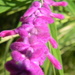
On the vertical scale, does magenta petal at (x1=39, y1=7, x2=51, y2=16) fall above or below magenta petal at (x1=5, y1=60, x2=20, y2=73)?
above

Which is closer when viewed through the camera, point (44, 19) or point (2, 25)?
point (44, 19)

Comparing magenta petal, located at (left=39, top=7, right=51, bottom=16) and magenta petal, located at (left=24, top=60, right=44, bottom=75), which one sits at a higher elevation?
magenta petal, located at (left=39, top=7, right=51, bottom=16)

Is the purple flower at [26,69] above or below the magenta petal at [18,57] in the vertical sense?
below

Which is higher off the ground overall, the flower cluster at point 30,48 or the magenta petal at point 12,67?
the flower cluster at point 30,48

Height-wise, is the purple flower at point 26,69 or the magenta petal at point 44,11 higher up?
the magenta petal at point 44,11

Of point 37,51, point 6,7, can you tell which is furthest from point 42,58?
point 6,7

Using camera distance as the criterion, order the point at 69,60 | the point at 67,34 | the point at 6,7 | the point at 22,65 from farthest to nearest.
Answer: the point at 69,60
the point at 67,34
the point at 6,7
the point at 22,65

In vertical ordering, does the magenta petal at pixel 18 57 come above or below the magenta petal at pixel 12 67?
above

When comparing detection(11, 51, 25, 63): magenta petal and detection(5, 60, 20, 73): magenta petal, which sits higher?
detection(11, 51, 25, 63): magenta petal

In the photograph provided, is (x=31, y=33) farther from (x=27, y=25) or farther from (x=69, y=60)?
(x=69, y=60)

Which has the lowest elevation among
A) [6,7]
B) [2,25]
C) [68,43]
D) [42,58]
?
[68,43]

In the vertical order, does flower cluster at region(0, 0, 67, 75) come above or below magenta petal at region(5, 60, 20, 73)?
above
